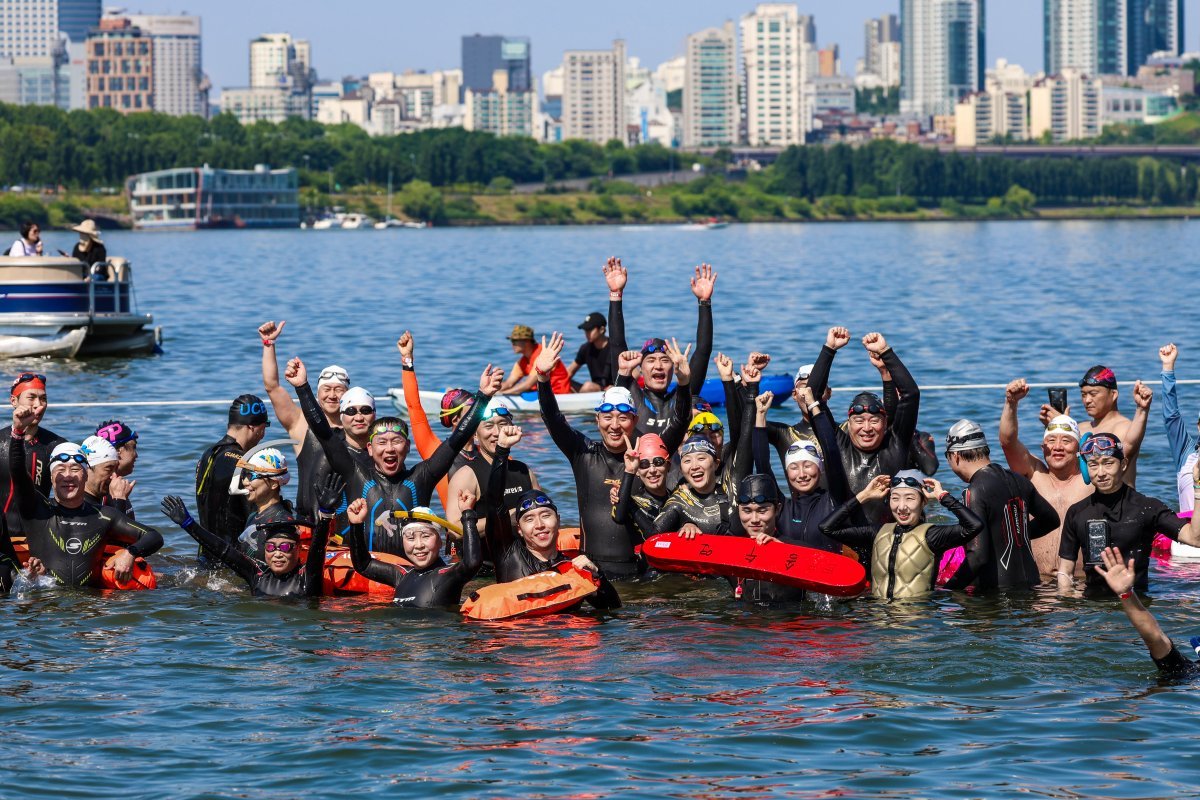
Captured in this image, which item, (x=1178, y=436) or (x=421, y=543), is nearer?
(x=421, y=543)

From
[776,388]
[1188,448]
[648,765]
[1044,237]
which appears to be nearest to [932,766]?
[648,765]

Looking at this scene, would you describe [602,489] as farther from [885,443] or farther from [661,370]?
[885,443]

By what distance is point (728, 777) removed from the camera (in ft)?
33.2

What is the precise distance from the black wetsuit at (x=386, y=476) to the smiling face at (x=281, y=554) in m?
0.63

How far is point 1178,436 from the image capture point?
15.1 meters

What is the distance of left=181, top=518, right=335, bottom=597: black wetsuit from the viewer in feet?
43.7

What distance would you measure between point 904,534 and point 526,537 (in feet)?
9.36

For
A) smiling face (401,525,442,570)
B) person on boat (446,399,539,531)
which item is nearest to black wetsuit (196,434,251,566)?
person on boat (446,399,539,531)

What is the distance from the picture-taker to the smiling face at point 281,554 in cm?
1345

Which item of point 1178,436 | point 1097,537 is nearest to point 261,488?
point 1097,537

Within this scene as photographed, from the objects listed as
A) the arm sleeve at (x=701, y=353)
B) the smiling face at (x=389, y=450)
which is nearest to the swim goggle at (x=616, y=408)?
the arm sleeve at (x=701, y=353)

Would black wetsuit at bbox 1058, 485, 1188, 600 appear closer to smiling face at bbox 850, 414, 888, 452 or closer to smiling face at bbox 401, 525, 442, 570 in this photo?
smiling face at bbox 850, 414, 888, 452

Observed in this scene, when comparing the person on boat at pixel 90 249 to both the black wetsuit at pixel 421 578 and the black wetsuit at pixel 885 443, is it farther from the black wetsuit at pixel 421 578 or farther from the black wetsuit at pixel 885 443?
the black wetsuit at pixel 885 443

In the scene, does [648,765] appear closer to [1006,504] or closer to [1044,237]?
[1006,504]
